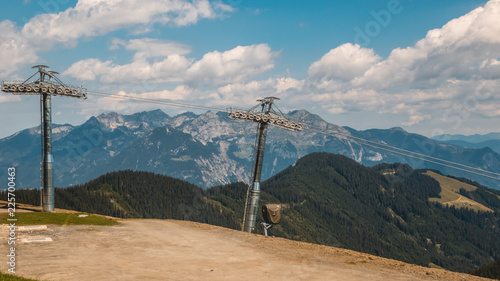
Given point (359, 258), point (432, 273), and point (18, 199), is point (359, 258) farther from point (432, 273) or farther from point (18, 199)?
point (18, 199)

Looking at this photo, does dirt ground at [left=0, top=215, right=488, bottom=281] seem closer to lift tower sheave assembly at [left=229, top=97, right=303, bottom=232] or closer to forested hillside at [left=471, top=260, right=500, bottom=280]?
lift tower sheave assembly at [left=229, top=97, right=303, bottom=232]

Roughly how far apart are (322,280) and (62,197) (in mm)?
196324

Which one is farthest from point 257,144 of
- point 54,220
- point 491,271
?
point 491,271

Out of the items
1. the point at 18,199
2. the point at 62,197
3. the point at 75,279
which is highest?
the point at 75,279

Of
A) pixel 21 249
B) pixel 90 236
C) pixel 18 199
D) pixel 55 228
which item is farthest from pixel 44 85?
pixel 18 199

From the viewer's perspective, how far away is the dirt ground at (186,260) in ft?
91.0

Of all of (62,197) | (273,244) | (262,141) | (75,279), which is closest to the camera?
(75,279)

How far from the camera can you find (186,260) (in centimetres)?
3275

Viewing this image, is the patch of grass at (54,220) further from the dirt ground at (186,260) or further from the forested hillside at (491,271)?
the forested hillside at (491,271)

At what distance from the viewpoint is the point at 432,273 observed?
102ft
